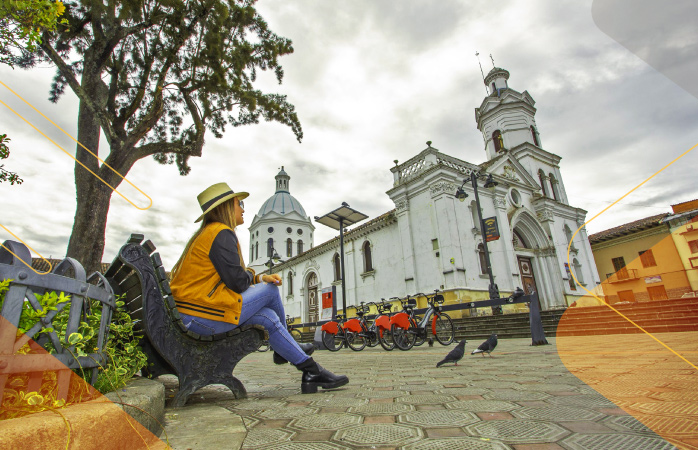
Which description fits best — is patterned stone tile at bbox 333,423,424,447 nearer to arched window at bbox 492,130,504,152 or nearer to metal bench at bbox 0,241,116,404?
Result: metal bench at bbox 0,241,116,404

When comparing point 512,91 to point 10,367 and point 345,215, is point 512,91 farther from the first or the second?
point 10,367

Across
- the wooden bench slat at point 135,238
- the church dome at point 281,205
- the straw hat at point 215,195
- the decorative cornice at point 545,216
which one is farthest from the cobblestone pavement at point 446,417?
the church dome at point 281,205

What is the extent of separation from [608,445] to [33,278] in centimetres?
214

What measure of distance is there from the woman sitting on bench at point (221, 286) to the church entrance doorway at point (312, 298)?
75.2 ft

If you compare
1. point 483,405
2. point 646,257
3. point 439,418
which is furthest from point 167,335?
point 646,257

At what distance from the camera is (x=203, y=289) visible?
2406mm

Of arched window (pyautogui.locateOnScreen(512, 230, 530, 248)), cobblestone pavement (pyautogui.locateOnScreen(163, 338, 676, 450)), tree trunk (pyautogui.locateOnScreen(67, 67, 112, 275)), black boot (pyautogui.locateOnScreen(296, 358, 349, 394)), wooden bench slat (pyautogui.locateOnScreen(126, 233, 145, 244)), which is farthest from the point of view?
arched window (pyautogui.locateOnScreen(512, 230, 530, 248))

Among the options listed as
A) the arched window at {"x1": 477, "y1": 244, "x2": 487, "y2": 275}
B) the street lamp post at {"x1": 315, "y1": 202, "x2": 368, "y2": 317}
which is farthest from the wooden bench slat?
the arched window at {"x1": 477, "y1": 244, "x2": 487, "y2": 275}

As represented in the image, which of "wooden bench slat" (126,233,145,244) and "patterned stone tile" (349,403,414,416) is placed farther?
"wooden bench slat" (126,233,145,244)

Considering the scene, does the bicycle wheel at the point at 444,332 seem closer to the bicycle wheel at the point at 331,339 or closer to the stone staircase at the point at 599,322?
the bicycle wheel at the point at 331,339

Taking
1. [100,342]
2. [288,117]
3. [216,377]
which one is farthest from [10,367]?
[288,117]

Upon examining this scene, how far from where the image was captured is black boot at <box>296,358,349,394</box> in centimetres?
278

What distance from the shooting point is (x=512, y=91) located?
966 inches

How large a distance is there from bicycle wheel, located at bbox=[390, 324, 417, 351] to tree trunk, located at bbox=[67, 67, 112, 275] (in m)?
6.23
